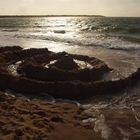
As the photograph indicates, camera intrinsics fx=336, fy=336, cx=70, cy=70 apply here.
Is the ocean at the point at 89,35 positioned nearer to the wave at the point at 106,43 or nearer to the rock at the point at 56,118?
the wave at the point at 106,43

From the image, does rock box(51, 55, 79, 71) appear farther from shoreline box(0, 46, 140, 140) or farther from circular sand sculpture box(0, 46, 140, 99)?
shoreline box(0, 46, 140, 140)

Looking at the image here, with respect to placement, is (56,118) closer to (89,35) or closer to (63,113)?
(63,113)

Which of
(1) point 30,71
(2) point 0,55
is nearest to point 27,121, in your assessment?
(1) point 30,71

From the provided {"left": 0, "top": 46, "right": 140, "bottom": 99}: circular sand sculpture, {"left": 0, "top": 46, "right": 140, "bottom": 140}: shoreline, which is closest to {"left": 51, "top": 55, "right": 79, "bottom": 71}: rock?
{"left": 0, "top": 46, "right": 140, "bottom": 99}: circular sand sculpture

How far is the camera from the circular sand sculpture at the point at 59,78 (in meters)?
11.0

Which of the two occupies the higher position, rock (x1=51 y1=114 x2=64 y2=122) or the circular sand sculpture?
the circular sand sculpture

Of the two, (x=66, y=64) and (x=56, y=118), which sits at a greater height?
(x=66, y=64)

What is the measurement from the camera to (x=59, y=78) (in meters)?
12.5

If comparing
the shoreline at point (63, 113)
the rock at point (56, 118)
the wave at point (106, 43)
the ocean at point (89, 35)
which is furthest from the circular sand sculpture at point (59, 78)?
the ocean at point (89, 35)

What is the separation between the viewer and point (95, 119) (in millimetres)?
8672

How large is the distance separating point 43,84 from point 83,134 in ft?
12.8

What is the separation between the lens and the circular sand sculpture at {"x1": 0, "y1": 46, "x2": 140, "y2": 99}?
11000mm

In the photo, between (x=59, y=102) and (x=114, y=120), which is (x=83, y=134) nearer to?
(x=114, y=120)

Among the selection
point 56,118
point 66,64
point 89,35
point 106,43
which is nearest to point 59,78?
point 66,64
